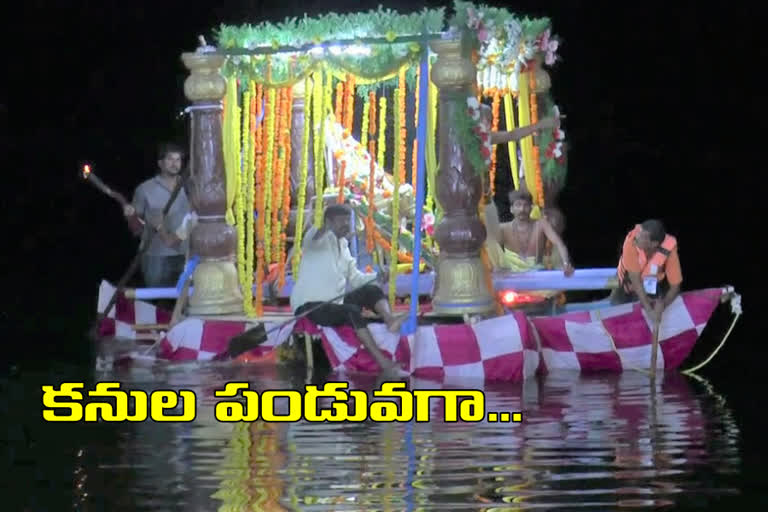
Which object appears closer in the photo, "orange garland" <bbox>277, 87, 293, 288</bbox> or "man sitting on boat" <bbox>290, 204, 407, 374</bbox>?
"man sitting on boat" <bbox>290, 204, 407, 374</bbox>

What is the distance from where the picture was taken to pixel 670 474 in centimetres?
739

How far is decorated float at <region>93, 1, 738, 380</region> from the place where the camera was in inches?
439

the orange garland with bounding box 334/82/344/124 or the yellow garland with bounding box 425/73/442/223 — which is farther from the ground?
the orange garland with bounding box 334/82/344/124

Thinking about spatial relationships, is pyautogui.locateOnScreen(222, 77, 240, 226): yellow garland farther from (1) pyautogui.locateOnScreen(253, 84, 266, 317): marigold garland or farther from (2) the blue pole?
(2) the blue pole

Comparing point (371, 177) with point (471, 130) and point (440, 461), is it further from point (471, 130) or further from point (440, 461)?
point (440, 461)

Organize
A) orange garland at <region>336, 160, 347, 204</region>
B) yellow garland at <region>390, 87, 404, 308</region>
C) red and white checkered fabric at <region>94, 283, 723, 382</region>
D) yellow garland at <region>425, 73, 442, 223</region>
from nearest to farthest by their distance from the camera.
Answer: red and white checkered fabric at <region>94, 283, 723, 382</region>, yellow garland at <region>390, 87, 404, 308</region>, yellow garland at <region>425, 73, 442, 223</region>, orange garland at <region>336, 160, 347, 204</region>

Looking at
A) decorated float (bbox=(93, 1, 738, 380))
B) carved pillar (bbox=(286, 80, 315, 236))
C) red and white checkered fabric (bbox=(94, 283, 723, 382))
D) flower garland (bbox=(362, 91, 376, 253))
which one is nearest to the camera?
red and white checkered fabric (bbox=(94, 283, 723, 382))

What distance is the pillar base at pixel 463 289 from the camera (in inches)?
441

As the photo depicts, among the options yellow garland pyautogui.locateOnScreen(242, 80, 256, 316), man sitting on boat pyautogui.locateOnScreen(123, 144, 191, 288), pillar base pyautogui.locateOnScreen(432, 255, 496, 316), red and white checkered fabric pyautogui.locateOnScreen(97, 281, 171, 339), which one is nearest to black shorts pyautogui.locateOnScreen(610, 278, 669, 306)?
pillar base pyautogui.locateOnScreen(432, 255, 496, 316)

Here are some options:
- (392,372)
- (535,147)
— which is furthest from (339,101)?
(392,372)

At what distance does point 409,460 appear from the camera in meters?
7.82

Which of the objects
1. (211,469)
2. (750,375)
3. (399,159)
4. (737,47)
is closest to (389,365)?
(399,159)

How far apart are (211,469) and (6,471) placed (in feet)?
2.83
